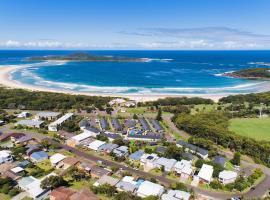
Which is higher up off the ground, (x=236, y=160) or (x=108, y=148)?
(x=108, y=148)

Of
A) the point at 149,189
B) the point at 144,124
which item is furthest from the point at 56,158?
the point at 144,124

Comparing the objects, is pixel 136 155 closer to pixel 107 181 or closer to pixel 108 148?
pixel 108 148

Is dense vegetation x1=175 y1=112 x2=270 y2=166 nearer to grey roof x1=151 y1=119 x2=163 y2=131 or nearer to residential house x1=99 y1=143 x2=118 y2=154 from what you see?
grey roof x1=151 y1=119 x2=163 y2=131

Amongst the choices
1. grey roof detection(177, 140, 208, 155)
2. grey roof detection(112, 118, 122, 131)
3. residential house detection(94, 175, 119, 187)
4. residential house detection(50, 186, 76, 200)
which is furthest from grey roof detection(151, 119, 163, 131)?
residential house detection(50, 186, 76, 200)

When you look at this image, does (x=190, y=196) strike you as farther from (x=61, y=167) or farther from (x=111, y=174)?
(x=61, y=167)

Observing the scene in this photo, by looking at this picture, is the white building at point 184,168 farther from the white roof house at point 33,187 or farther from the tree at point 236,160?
the white roof house at point 33,187
